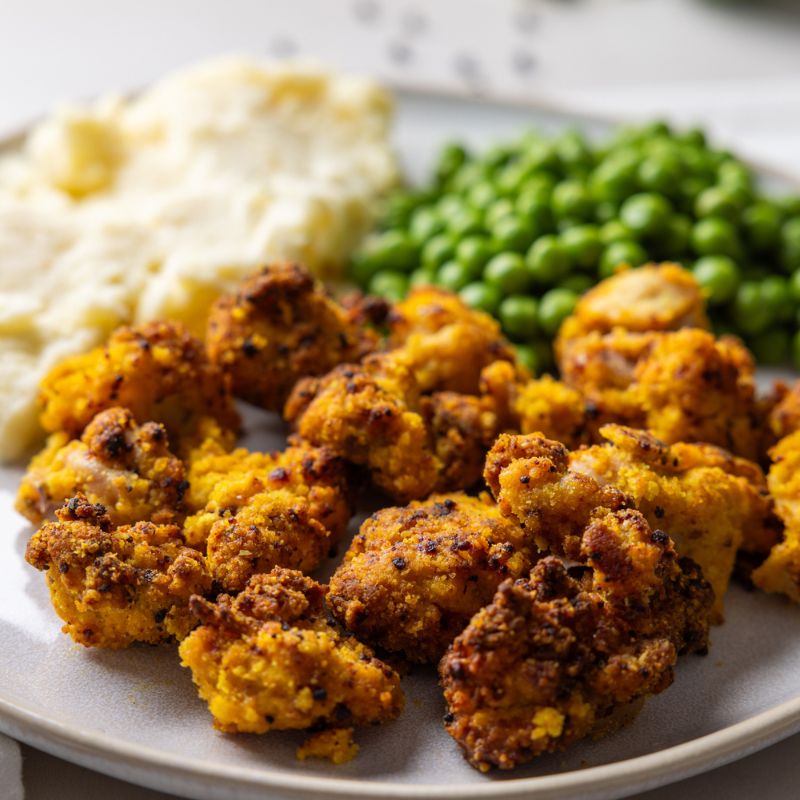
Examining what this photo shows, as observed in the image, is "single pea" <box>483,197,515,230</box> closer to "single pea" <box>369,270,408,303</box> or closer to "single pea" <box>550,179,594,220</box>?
"single pea" <box>550,179,594,220</box>

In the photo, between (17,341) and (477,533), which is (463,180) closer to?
(17,341)

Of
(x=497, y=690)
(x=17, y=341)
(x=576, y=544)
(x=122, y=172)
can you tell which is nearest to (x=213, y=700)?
(x=497, y=690)

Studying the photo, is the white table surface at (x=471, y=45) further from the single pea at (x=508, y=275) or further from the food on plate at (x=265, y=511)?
the food on plate at (x=265, y=511)

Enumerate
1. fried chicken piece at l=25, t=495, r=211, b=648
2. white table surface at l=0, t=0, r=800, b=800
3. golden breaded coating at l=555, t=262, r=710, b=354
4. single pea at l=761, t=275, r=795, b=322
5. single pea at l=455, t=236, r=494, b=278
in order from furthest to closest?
white table surface at l=0, t=0, r=800, b=800
single pea at l=455, t=236, r=494, b=278
single pea at l=761, t=275, r=795, b=322
golden breaded coating at l=555, t=262, r=710, b=354
fried chicken piece at l=25, t=495, r=211, b=648

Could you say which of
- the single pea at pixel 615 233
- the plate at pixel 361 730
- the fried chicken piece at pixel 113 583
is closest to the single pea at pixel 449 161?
the single pea at pixel 615 233

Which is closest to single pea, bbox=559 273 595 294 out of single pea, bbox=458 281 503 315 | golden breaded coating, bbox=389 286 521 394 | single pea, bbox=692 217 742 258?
single pea, bbox=458 281 503 315

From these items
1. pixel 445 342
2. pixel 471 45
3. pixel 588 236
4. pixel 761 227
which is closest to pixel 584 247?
pixel 588 236
